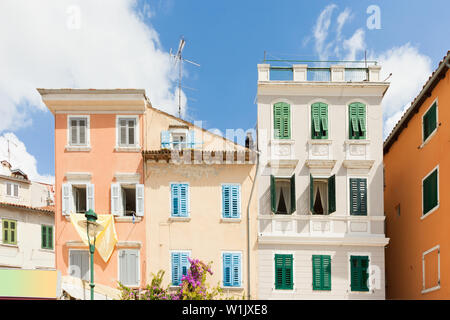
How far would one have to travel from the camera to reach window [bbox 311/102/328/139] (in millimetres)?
22359

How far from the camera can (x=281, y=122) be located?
73.7ft

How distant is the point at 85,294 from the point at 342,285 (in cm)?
1001

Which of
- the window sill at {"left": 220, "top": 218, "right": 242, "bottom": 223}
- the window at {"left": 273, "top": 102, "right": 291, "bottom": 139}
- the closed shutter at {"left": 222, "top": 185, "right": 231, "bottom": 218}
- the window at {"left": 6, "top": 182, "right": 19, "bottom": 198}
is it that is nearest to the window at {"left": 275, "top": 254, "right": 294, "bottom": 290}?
the window sill at {"left": 220, "top": 218, "right": 242, "bottom": 223}

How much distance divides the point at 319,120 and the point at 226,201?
5192 millimetres

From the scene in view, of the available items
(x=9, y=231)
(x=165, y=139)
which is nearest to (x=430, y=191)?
(x=165, y=139)

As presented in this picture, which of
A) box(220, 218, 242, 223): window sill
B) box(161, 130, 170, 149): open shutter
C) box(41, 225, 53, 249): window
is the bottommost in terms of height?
box(41, 225, 53, 249): window

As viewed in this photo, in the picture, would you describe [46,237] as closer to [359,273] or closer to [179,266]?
[179,266]

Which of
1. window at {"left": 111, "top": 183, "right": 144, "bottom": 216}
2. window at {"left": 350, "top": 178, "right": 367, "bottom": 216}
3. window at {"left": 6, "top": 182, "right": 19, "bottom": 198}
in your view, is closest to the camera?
window at {"left": 111, "top": 183, "right": 144, "bottom": 216}

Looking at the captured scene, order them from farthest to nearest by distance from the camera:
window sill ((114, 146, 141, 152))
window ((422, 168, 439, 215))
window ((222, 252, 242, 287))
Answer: window sill ((114, 146, 141, 152))
window ((222, 252, 242, 287))
window ((422, 168, 439, 215))

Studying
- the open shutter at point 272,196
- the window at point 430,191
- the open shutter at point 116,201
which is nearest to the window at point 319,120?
the open shutter at point 272,196

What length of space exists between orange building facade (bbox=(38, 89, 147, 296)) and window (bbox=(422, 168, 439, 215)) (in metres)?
11.2

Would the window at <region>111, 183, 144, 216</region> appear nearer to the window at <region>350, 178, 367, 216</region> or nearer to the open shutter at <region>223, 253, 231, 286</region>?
the open shutter at <region>223, 253, 231, 286</region>
